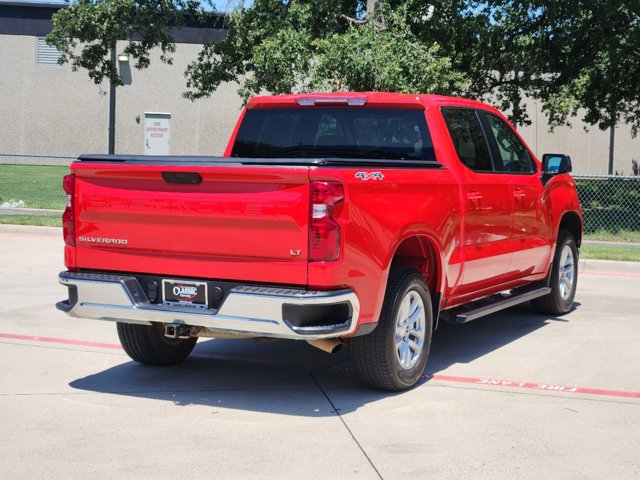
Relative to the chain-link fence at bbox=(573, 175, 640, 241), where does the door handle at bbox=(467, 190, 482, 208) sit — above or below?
above

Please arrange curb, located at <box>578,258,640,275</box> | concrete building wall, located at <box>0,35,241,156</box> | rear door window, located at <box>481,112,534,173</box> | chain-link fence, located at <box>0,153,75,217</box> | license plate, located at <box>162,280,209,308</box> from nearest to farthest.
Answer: license plate, located at <box>162,280,209,308</box>, rear door window, located at <box>481,112,534,173</box>, curb, located at <box>578,258,640,275</box>, chain-link fence, located at <box>0,153,75,217</box>, concrete building wall, located at <box>0,35,241,156</box>

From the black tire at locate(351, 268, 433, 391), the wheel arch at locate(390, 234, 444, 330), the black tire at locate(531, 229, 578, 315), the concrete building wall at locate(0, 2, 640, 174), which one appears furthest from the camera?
the concrete building wall at locate(0, 2, 640, 174)

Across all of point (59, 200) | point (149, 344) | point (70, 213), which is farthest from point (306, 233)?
point (59, 200)

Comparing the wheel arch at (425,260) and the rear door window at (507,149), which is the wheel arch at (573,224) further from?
the wheel arch at (425,260)

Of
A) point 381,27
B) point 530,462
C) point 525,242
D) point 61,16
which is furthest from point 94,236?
point 61,16

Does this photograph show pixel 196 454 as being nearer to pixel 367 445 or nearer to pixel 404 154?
pixel 367 445

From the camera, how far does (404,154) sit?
7.55 meters

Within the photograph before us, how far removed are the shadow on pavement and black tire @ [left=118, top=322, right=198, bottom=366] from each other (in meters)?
0.08

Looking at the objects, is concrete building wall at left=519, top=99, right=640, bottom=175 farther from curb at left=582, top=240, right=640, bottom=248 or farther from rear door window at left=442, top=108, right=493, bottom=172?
rear door window at left=442, top=108, right=493, bottom=172

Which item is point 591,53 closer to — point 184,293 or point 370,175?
point 370,175

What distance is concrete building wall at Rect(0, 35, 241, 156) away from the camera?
43375mm

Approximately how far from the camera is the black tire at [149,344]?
7312mm

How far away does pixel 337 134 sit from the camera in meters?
7.76

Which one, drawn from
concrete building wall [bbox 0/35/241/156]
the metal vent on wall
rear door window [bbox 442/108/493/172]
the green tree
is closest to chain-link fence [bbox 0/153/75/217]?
the green tree
